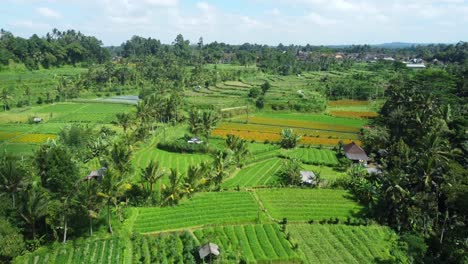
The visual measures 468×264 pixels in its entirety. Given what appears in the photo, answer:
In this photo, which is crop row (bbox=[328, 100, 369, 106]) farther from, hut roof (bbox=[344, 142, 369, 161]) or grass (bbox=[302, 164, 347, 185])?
grass (bbox=[302, 164, 347, 185])

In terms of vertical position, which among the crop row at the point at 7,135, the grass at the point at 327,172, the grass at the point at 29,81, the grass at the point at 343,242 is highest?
the grass at the point at 29,81

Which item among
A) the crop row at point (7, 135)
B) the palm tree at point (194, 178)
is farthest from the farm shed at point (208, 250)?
the crop row at point (7, 135)

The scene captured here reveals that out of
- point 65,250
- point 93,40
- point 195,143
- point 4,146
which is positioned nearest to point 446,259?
point 65,250

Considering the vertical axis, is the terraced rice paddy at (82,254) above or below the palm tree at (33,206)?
below

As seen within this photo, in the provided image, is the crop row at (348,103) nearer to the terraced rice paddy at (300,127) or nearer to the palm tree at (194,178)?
the terraced rice paddy at (300,127)

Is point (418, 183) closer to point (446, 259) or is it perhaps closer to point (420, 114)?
point (446, 259)

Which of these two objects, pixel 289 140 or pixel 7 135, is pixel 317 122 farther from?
pixel 7 135
